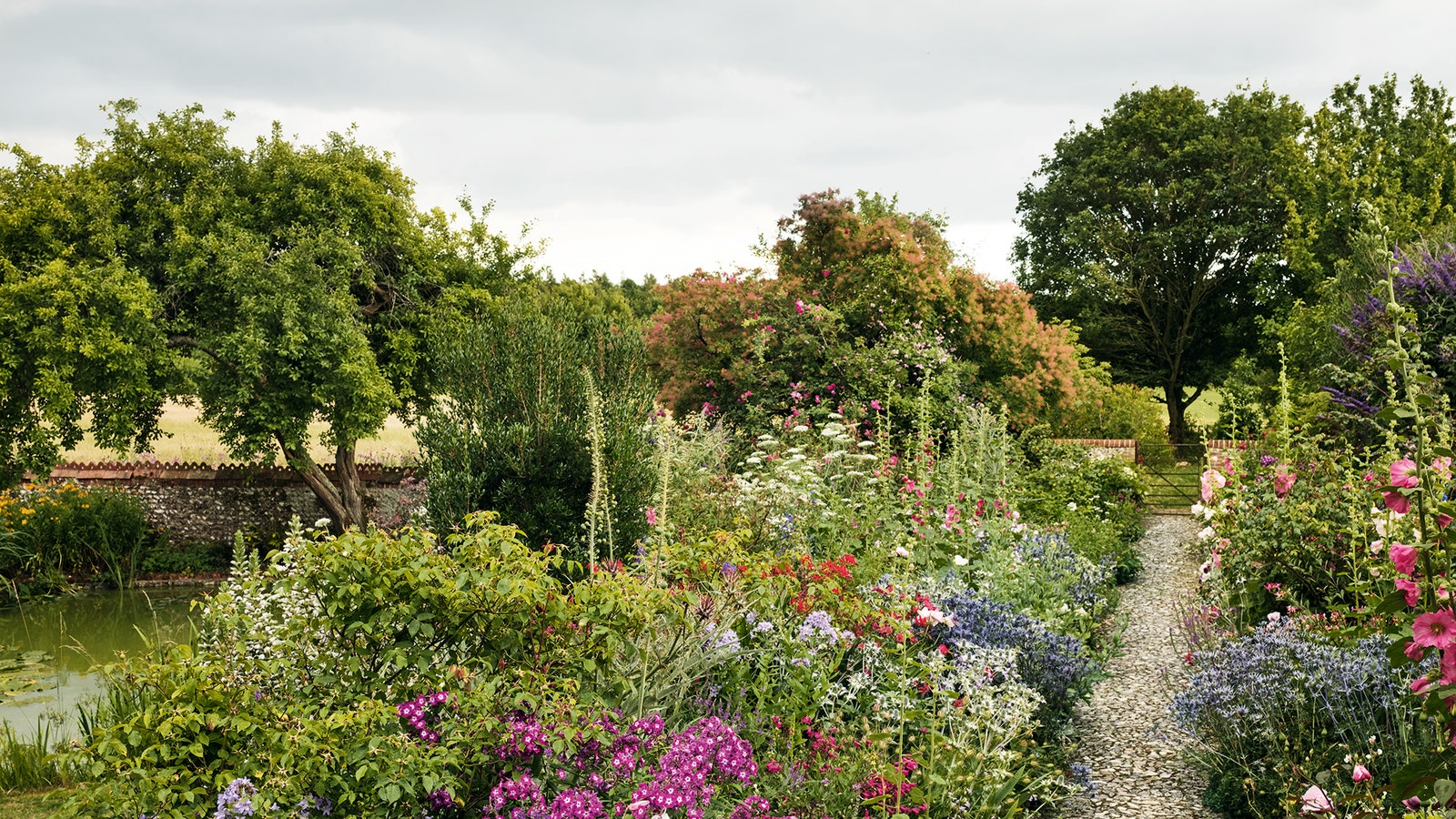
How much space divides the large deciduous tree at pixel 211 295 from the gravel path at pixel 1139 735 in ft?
36.3

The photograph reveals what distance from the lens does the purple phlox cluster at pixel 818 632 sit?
12.0 ft

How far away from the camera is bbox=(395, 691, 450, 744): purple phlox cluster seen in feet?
9.29

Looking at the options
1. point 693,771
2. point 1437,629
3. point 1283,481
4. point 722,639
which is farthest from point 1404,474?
point 1283,481

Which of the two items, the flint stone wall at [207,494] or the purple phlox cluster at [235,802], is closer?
the purple phlox cluster at [235,802]

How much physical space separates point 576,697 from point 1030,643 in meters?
2.50

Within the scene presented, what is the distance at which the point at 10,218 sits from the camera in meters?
13.2

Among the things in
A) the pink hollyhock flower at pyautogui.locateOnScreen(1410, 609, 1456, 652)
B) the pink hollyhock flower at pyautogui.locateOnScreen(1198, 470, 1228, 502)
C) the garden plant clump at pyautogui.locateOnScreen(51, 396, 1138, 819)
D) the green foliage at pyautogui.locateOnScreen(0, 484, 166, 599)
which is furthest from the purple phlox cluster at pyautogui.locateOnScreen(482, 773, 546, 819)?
the green foliage at pyautogui.locateOnScreen(0, 484, 166, 599)

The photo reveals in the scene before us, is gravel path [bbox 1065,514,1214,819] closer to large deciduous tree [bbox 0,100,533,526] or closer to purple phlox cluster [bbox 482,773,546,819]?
purple phlox cluster [bbox 482,773,546,819]

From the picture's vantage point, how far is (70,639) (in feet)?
31.9

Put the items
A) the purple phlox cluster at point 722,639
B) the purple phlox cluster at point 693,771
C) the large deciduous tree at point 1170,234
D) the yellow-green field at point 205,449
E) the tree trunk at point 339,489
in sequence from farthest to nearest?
the large deciduous tree at point 1170,234
the yellow-green field at point 205,449
the tree trunk at point 339,489
the purple phlox cluster at point 722,639
the purple phlox cluster at point 693,771

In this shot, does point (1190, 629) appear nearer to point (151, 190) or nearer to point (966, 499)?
point (966, 499)

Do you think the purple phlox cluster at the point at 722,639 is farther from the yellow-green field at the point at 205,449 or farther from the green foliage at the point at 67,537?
the yellow-green field at the point at 205,449

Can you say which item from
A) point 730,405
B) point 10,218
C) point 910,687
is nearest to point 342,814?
point 910,687

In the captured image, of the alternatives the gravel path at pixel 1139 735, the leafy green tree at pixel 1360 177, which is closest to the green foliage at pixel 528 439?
the gravel path at pixel 1139 735
